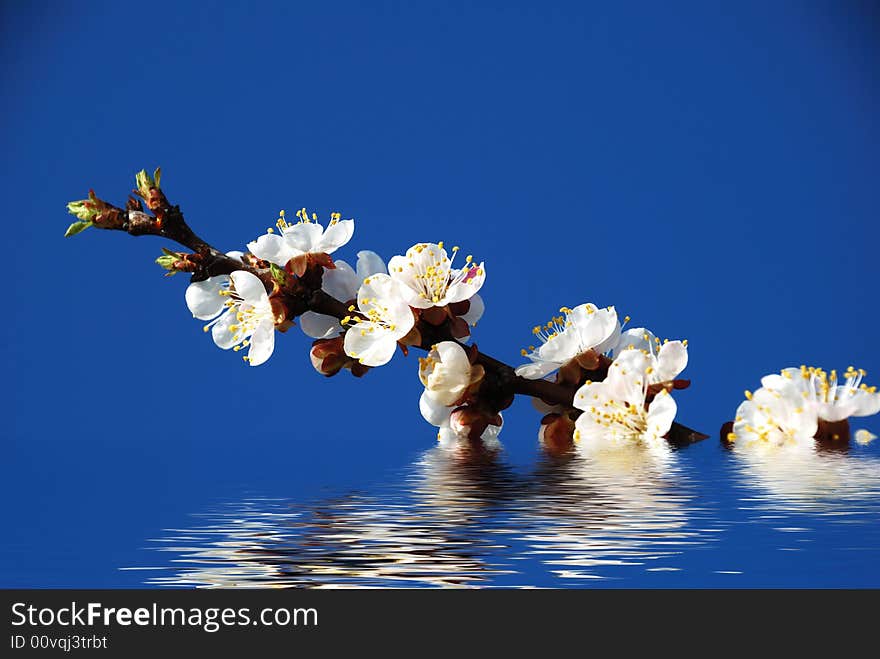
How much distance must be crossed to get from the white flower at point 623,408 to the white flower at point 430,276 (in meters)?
0.23

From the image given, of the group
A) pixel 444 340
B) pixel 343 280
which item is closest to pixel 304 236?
pixel 343 280

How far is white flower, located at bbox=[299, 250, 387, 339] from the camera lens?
1.55 meters

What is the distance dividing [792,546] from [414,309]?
0.82 meters

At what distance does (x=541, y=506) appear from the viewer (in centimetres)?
100

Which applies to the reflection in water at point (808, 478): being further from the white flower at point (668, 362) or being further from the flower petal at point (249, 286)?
the flower petal at point (249, 286)

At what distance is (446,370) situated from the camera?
4.92ft

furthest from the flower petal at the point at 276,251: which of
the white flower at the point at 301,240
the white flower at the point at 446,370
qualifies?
the white flower at the point at 446,370

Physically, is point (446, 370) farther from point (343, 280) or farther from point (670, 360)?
point (670, 360)

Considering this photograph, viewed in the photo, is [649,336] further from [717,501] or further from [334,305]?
[717,501]

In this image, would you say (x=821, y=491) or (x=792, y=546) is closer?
(x=792, y=546)
